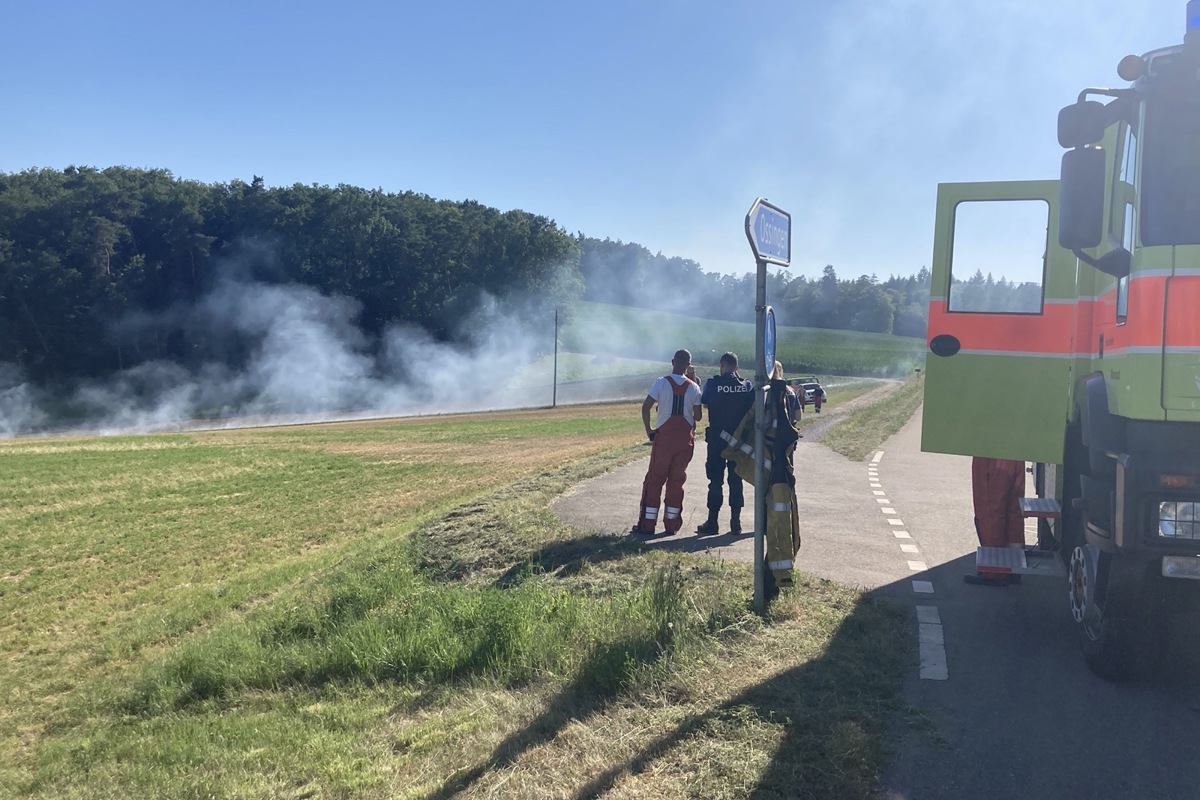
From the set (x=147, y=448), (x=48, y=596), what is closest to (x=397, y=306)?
(x=147, y=448)

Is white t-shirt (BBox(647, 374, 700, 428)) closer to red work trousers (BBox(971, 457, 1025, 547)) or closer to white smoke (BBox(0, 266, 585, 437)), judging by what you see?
red work trousers (BBox(971, 457, 1025, 547))

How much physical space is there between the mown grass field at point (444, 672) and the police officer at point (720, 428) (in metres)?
1.23

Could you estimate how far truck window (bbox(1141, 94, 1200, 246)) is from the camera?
4125 millimetres

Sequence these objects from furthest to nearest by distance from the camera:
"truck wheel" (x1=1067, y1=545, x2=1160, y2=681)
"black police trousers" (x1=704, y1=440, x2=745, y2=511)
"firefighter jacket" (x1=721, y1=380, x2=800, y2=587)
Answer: "black police trousers" (x1=704, y1=440, x2=745, y2=511) < "firefighter jacket" (x1=721, y1=380, x2=800, y2=587) < "truck wheel" (x1=1067, y1=545, x2=1160, y2=681)

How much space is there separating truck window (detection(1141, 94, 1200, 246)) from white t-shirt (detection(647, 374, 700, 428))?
504 cm

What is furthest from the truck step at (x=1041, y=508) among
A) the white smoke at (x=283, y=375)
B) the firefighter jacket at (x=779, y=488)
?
the white smoke at (x=283, y=375)

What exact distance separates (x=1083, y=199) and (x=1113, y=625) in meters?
2.22

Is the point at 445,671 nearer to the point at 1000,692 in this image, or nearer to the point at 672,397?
the point at 1000,692

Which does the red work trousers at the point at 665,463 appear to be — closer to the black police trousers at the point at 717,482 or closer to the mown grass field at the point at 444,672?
the black police trousers at the point at 717,482

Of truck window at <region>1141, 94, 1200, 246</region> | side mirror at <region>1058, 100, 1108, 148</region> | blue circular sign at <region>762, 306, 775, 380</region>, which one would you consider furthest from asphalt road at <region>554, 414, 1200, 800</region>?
side mirror at <region>1058, 100, 1108, 148</region>

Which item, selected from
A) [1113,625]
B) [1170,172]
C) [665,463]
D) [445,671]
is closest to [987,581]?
[1113,625]

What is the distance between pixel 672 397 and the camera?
29.3 ft

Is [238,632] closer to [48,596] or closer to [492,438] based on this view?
[48,596]

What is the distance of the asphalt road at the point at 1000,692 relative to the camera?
3.84 m
